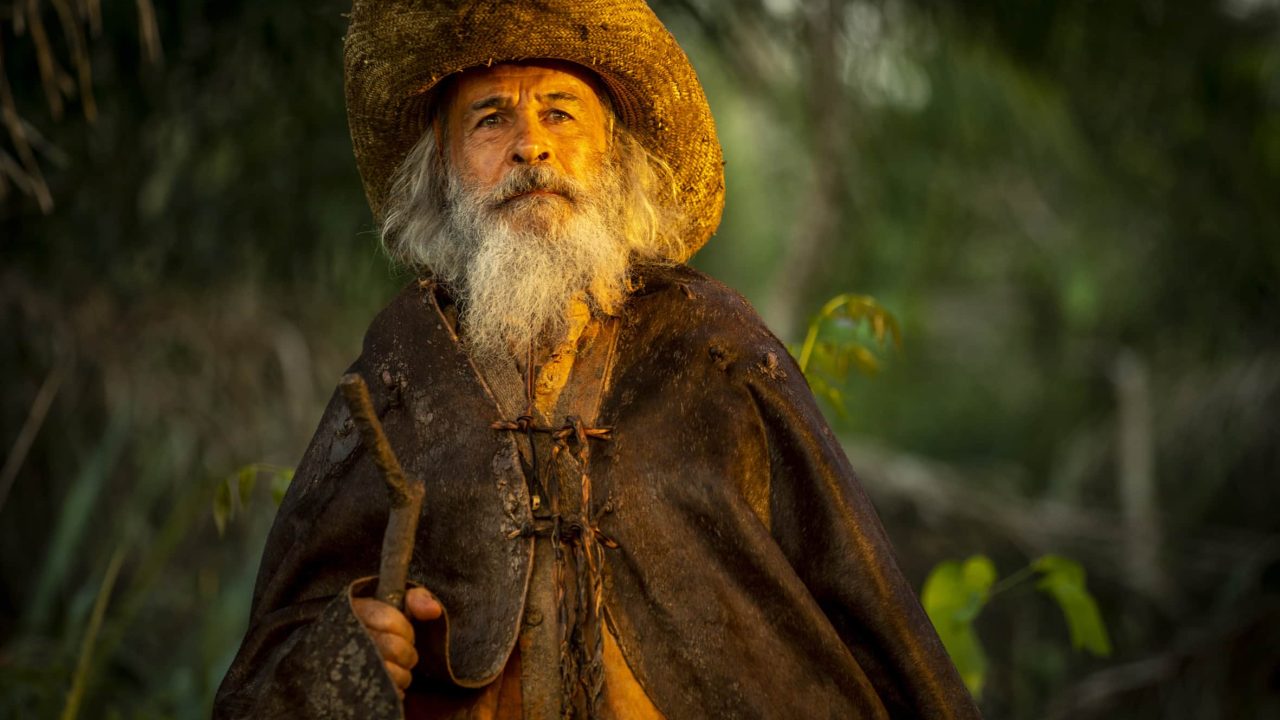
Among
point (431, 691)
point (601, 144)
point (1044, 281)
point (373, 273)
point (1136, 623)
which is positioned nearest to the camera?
point (431, 691)

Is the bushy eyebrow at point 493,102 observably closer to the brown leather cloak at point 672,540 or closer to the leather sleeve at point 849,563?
the brown leather cloak at point 672,540

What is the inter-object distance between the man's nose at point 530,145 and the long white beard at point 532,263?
0.9 inches

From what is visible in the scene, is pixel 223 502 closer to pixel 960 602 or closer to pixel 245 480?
pixel 245 480

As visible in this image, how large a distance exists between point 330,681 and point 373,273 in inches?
179

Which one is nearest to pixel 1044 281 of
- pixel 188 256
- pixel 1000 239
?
pixel 1000 239

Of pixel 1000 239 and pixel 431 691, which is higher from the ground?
pixel 1000 239

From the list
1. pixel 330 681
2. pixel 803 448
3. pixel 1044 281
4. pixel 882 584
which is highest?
pixel 1044 281

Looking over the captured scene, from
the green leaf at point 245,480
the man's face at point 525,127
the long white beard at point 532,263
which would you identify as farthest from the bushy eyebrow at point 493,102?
the green leaf at point 245,480

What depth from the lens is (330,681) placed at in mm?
2547

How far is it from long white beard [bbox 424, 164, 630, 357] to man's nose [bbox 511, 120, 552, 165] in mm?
24

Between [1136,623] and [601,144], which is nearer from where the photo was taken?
[601,144]

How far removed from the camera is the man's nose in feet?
10.1

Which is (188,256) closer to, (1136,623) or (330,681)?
(330,681)

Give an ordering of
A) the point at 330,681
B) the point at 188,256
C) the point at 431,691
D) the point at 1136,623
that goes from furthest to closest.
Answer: the point at 1136,623
the point at 188,256
the point at 431,691
the point at 330,681
